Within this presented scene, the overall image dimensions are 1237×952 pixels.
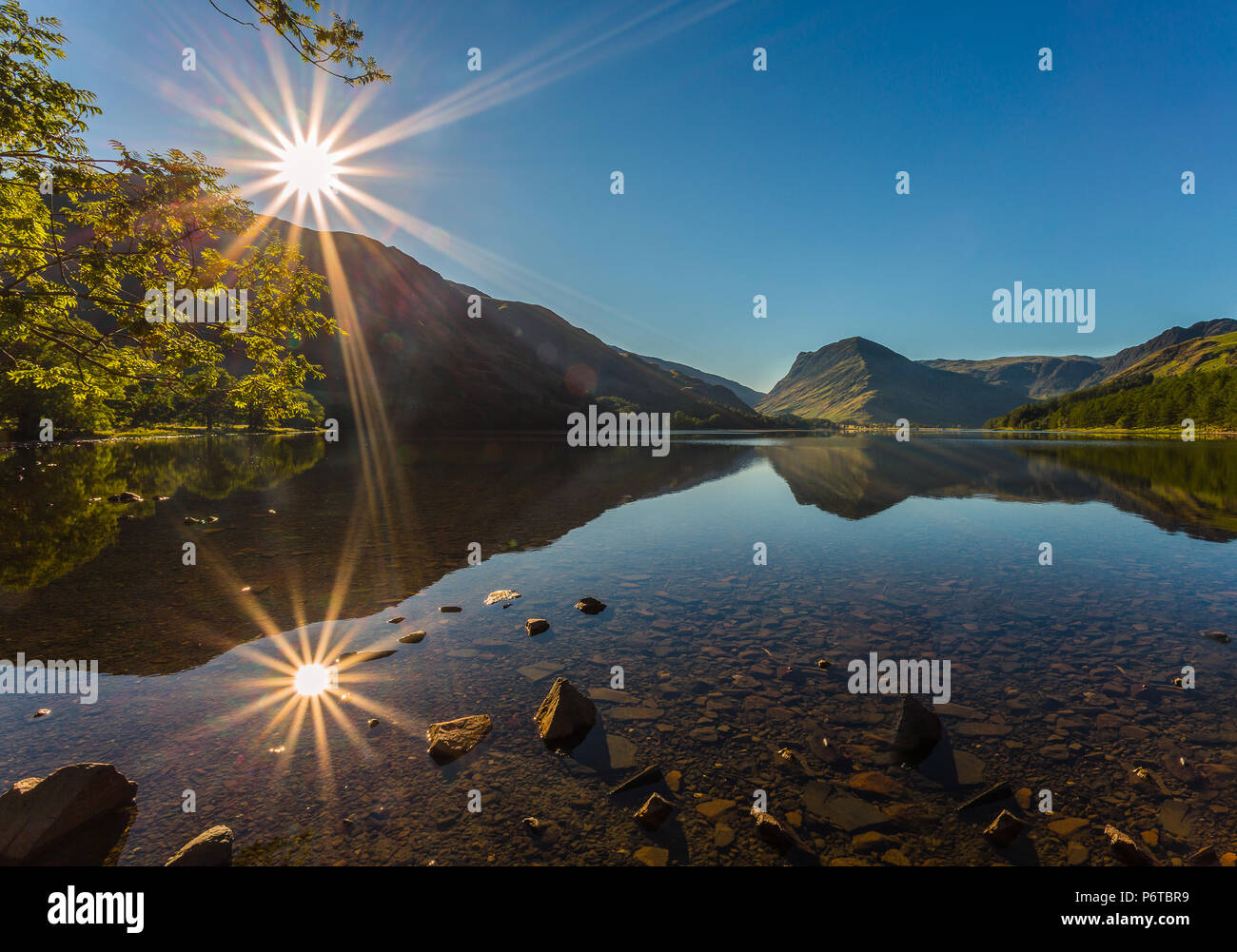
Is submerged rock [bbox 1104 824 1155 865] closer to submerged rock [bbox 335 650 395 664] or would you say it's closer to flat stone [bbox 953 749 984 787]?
flat stone [bbox 953 749 984 787]

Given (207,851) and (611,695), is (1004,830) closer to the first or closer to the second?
(611,695)

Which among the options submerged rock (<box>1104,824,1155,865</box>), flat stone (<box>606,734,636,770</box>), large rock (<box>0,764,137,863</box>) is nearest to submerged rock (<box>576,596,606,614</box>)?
flat stone (<box>606,734,636,770</box>)

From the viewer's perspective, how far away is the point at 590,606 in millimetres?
14930

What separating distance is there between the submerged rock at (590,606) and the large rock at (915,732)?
8.31 metres

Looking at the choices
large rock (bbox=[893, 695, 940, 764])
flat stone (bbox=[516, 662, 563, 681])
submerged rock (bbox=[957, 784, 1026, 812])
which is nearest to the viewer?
submerged rock (bbox=[957, 784, 1026, 812])

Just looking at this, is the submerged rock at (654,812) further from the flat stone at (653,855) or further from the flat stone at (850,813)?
the flat stone at (850,813)

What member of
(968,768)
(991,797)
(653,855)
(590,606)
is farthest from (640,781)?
(590,606)

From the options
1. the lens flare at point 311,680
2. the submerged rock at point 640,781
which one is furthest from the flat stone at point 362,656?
the submerged rock at point 640,781

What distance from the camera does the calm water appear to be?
21.6ft

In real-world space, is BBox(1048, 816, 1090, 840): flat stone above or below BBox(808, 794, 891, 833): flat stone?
above

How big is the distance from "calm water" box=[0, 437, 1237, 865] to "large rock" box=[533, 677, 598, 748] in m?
0.31

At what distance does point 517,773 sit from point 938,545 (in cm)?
2258

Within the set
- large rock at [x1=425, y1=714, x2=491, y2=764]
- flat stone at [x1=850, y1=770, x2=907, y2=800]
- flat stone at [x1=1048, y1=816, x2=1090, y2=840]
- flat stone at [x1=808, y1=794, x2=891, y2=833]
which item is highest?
large rock at [x1=425, y1=714, x2=491, y2=764]
